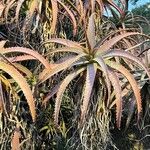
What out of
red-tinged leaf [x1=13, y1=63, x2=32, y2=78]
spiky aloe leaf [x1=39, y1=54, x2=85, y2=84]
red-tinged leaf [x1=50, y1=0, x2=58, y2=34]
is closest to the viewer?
spiky aloe leaf [x1=39, y1=54, x2=85, y2=84]

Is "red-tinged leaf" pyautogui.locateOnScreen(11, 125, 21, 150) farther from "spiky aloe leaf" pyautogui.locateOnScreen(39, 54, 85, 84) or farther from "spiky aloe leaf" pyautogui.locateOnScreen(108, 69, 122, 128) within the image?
"spiky aloe leaf" pyautogui.locateOnScreen(108, 69, 122, 128)

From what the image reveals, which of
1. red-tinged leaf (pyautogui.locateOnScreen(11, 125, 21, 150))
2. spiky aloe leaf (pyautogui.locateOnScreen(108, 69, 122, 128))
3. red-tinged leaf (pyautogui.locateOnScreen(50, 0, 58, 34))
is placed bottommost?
red-tinged leaf (pyautogui.locateOnScreen(11, 125, 21, 150))

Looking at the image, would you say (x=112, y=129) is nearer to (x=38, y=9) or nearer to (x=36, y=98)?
(x=36, y=98)

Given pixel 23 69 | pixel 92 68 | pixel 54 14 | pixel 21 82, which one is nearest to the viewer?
pixel 21 82

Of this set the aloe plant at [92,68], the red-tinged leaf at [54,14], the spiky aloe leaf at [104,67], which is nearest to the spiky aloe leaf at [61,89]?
the aloe plant at [92,68]

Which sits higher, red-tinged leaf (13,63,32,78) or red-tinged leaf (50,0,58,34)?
red-tinged leaf (50,0,58,34)

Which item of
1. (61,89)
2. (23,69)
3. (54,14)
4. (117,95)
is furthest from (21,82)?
(54,14)

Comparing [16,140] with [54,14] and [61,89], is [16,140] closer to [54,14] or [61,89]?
[61,89]

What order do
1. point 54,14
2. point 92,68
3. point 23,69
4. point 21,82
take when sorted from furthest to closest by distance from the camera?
point 54,14 → point 23,69 → point 92,68 → point 21,82

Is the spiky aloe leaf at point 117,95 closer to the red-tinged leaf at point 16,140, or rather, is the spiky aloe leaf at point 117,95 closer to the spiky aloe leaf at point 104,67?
the spiky aloe leaf at point 104,67

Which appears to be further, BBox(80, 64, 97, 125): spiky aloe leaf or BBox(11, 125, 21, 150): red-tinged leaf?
BBox(11, 125, 21, 150): red-tinged leaf

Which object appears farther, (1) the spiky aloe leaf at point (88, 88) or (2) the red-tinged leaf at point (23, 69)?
(2) the red-tinged leaf at point (23, 69)

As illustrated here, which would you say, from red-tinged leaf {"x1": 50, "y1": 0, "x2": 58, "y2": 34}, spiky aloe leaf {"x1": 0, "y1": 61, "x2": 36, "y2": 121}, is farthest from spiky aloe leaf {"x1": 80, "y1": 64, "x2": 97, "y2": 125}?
red-tinged leaf {"x1": 50, "y1": 0, "x2": 58, "y2": 34}

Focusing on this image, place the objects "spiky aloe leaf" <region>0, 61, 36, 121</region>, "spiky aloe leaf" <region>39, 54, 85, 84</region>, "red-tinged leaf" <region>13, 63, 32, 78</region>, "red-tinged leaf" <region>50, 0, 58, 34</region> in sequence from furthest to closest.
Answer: "red-tinged leaf" <region>50, 0, 58, 34</region> → "red-tinged leaf" <region>13, 63, 32, 78</region> → "spiky aloe leaf" <region>39, 54, 85, 84</region> → "spiky aloe leaf" <region>0, 61, 36, 121</region>
